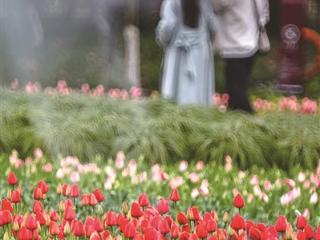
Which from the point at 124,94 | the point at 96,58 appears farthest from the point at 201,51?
the point at 96,58

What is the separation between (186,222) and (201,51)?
559 cm

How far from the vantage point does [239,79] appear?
10.0m

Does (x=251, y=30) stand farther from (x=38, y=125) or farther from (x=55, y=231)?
(x=55, y=231)

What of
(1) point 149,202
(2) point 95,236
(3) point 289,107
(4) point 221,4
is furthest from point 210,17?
(2) point 95,236

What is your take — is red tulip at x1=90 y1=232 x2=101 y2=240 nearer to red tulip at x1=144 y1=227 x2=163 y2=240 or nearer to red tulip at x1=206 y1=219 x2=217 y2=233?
red tulip at x1=144 y1=227 x2=163 y2=240

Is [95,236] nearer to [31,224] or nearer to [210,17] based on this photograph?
[31,224]

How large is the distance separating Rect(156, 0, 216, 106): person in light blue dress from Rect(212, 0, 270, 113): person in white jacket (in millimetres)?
156

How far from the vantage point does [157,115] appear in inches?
331

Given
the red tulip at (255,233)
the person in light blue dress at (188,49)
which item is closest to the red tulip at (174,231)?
the red tulip at (255,233)

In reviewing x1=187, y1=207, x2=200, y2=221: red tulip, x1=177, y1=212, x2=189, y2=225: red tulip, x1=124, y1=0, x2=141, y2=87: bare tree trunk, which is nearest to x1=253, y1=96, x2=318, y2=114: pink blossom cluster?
x1=124, y1=0, x2=141, y2=87: bare tree trunk

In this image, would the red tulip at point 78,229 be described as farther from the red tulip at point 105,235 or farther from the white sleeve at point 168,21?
the white sleeve at point 168,21

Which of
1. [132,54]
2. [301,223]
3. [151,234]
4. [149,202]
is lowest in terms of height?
[132,54]

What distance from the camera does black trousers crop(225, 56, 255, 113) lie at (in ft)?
32.7

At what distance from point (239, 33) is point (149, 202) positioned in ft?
15.5
